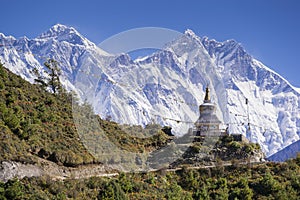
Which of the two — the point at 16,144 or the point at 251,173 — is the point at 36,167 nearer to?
the point at 16,144

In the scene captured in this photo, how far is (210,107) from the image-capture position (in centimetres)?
4684

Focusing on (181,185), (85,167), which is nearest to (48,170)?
(85,167)

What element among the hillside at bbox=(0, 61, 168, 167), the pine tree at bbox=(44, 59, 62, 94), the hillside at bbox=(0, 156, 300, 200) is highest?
the pine tree at bbox=(44, 59, 62, 94)

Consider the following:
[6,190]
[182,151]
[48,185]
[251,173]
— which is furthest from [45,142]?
[251,173]

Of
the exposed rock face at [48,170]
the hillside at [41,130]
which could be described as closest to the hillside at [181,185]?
the exposed rock face at [48,170]

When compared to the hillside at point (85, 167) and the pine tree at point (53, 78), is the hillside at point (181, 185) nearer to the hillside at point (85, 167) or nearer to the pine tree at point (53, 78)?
the hillside at point (85, 167)

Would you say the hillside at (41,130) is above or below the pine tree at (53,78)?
below

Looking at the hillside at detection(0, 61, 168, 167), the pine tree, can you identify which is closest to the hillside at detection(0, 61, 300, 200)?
the hillside at detection(0, 61, 168, 167)

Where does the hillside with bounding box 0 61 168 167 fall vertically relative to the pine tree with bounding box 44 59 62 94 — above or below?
below

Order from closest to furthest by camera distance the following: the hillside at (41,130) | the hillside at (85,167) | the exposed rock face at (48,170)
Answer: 1. the exposed rock face at (48,170)
2. the hillside at (85,167)
3. the hillside at (41,130)

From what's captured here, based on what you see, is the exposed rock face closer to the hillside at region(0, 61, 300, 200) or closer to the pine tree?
the hillside at region(0, 61, 300, 200)

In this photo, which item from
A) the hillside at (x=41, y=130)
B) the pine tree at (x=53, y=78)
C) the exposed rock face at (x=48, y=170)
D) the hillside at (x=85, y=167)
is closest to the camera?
the exposed rock face at (x=48, y=170)

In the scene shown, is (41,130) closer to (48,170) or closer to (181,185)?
(48,170)

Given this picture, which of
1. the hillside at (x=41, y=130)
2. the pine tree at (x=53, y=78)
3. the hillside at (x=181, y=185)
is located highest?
the pine tree at (x=53, y=78)
